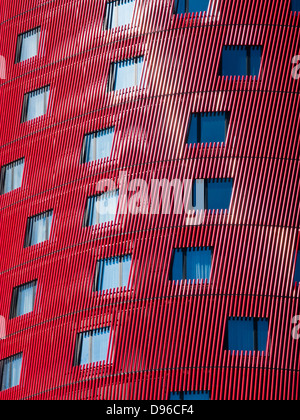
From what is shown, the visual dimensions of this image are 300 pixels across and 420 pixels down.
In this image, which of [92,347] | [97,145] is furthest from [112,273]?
[97,145]

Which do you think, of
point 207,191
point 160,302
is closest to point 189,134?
point 207,191

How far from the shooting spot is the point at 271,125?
7812cm

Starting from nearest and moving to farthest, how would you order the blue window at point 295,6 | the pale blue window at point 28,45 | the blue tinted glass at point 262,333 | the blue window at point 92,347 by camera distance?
the blue tinted glass at point 262,333
the blue window at point 92,347
the blue window at point 295,6
the pale blue window at point 28,45

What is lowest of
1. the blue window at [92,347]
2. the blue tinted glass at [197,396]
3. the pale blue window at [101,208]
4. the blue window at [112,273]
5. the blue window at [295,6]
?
the blue tinted glass at [197,396]

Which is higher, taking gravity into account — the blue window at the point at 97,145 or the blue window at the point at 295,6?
the blue window at the point at 295,6

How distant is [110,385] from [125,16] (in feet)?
54.8

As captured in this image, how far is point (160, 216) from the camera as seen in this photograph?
77375mm

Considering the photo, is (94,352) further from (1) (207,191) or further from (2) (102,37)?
(2) (102,37)

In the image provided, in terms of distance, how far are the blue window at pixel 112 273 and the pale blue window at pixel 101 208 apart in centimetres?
186

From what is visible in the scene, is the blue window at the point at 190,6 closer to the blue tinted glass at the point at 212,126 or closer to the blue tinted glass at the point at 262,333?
the blue tinted glass at the point at 212,126

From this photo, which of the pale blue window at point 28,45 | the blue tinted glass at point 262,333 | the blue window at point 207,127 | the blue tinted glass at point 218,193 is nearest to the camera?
the blue tinted glass at point 262,333

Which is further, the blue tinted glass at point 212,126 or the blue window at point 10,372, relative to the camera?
the blue window at point 10,372

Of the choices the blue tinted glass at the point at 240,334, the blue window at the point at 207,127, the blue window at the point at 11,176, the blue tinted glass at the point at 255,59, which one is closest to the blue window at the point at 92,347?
the blue tinted glass at the point at 240,334

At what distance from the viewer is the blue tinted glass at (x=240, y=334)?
248 ft
